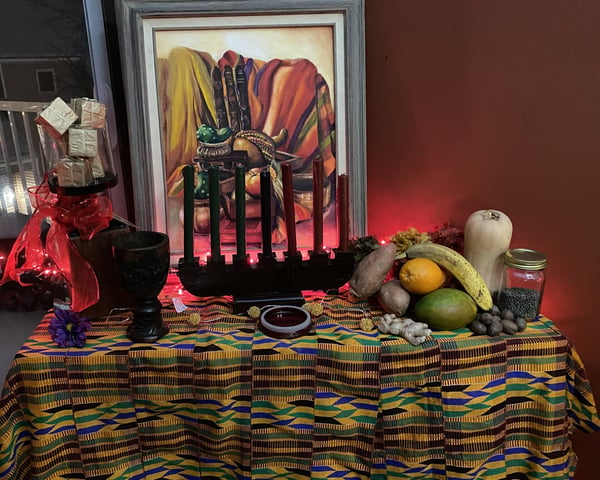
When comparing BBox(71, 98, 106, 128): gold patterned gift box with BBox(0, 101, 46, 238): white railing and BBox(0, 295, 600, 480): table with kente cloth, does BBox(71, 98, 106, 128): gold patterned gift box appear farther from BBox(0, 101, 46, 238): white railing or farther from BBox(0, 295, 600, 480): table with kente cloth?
BBox(0, 295, 600, 480): table with kente cloth

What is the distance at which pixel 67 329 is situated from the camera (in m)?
1.07

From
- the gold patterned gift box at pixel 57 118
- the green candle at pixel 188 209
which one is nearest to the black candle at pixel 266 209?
the green candle at pixel 188 209

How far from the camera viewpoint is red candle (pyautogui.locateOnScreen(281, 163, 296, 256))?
3.59ft

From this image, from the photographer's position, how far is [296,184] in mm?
1255

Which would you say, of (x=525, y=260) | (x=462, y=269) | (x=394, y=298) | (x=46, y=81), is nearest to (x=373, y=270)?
(x=394, y=298)

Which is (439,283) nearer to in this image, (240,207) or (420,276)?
(420,276)

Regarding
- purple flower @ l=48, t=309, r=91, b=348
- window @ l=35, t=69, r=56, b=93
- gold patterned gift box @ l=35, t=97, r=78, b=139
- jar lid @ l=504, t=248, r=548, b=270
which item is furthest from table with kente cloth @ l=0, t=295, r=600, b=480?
window @ l=35, t=69, r=56, b=93

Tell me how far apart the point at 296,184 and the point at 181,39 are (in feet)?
1.29

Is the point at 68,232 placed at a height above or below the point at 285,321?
above

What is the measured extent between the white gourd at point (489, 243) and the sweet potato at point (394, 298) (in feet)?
0.60

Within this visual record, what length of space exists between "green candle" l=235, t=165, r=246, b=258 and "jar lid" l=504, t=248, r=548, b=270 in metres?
0.54

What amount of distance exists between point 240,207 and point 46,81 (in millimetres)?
539

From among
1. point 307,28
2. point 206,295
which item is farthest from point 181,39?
point 206,295

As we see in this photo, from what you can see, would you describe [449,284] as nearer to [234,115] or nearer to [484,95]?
[484,95]
